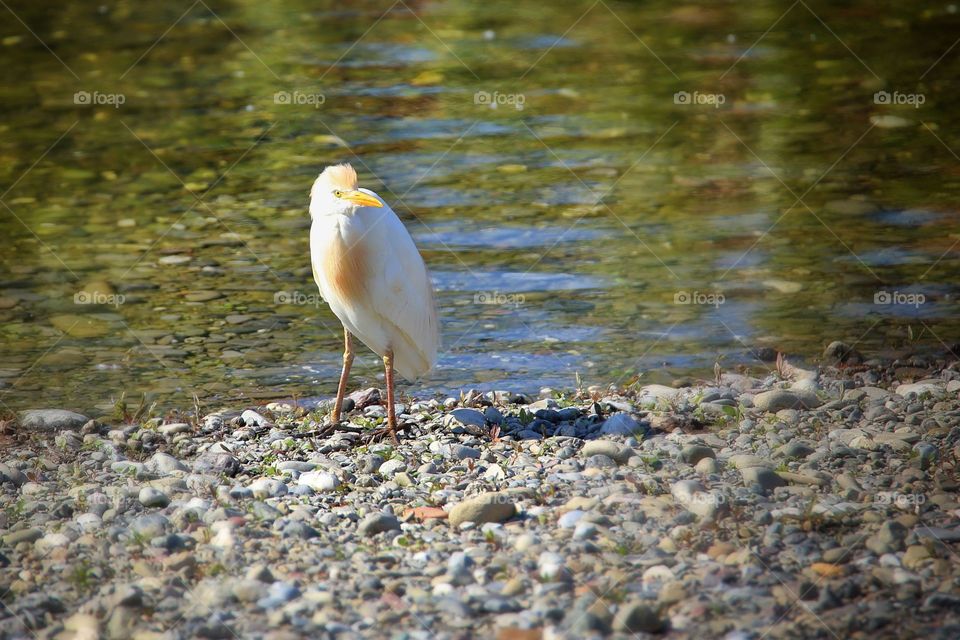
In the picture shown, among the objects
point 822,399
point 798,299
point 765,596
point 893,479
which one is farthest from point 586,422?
point 798,299

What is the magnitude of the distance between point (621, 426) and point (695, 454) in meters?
0.57

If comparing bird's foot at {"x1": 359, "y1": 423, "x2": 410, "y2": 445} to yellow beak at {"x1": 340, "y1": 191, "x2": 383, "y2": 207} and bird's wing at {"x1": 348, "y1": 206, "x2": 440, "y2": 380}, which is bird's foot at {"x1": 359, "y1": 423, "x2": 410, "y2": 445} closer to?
bird's wing at {"x1": 348, "y1": 206, "x2": 440, "y2": 380}

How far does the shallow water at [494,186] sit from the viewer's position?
23.6 feet

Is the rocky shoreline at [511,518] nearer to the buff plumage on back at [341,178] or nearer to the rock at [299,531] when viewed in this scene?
the rock at [299,531]

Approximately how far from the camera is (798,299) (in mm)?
7633

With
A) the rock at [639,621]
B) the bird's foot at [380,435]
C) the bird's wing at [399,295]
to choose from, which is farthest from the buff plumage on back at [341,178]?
the rock at [639,621]

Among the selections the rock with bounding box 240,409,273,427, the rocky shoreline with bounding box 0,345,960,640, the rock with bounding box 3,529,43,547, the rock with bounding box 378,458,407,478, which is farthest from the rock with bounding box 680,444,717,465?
the rock with bounding box 3,529,43,547

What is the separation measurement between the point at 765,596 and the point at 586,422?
2037 millimetres

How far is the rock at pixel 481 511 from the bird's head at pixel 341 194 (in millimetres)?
1697

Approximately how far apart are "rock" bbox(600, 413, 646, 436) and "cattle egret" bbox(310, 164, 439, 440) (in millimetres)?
1099

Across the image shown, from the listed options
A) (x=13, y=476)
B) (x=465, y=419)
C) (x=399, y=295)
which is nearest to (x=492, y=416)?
(x=465, y=419)

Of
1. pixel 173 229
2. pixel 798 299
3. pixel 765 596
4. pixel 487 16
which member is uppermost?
pixel 487 16

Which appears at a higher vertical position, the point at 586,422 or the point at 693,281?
the point at 693,281

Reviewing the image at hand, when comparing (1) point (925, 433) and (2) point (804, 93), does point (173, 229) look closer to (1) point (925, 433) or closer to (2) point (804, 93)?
(1) point (925, 433)
